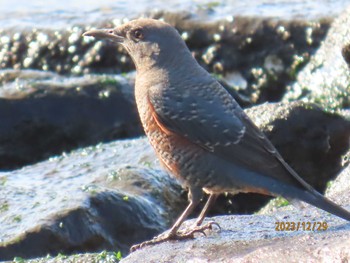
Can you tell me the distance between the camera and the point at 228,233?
6105 mm

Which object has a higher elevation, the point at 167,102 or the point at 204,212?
the point at 167,102

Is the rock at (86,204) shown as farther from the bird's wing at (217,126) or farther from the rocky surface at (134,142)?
the bird's wing at (217,126)

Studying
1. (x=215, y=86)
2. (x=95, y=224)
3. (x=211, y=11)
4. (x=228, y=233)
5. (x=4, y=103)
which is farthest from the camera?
(x=211, y=11)

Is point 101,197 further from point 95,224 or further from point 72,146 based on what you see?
point 72,146

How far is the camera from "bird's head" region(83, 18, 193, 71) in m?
6.79

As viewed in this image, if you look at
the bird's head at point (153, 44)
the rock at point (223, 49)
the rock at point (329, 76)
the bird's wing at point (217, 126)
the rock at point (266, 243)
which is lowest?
the rock at point (223, 49)

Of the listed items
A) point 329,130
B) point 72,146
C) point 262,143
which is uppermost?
point 262,143

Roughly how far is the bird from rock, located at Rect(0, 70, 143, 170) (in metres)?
2.97

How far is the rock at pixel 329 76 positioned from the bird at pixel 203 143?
3.51 metres

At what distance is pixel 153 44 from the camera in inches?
271

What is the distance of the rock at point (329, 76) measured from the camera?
A: 32.9 feet

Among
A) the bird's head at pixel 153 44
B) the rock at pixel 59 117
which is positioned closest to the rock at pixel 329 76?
the rock at pixel 59 117

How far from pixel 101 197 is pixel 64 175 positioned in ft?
4.12

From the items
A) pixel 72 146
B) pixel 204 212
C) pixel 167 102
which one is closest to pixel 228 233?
pixel 204 212
